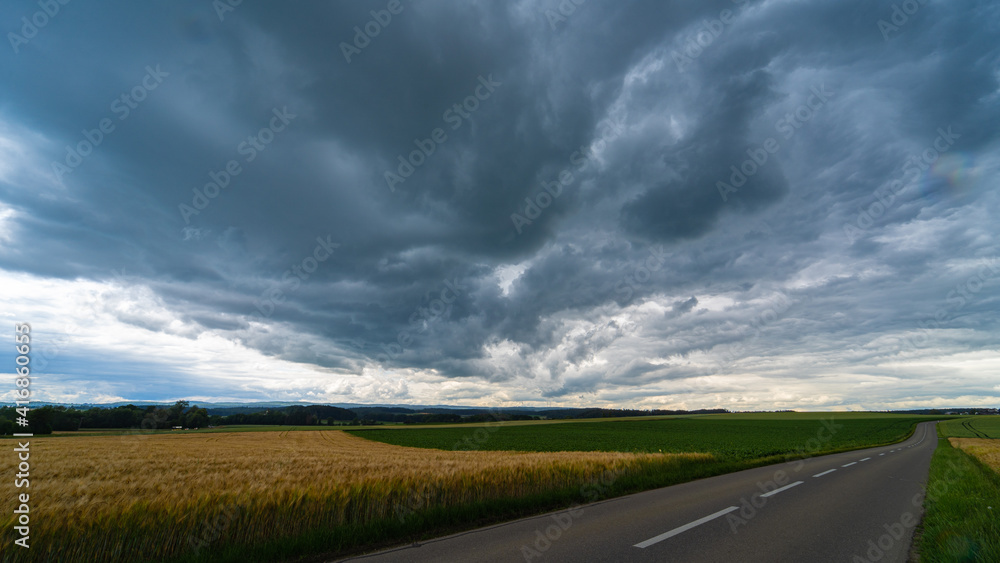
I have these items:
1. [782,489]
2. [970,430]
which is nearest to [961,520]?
[782,489]

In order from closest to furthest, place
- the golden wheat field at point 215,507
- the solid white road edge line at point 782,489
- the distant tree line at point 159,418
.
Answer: the golden wheat field at point 215,507, the solid white road edge line at point 782,489, the distant tree line at point 159,418

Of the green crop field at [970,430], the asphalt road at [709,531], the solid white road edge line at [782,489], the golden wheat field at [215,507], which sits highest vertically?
the golden wheat field at [215,507]

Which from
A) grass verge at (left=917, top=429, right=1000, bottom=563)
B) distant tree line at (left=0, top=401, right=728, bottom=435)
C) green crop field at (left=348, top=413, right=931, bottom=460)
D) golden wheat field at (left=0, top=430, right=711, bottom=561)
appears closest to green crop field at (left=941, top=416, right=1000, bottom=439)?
green crop field at (left=348, top=413, right=931, bottom=460)

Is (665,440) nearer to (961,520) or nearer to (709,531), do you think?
(961,520)

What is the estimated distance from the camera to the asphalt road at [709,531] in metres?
6.91

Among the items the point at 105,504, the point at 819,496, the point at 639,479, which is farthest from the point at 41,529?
the point at 819,496

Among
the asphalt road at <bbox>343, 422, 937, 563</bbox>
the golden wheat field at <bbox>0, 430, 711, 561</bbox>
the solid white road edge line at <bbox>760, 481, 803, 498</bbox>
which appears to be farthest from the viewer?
the solid white road edge line at <bbox>760, 481, 803, 498</bbox>

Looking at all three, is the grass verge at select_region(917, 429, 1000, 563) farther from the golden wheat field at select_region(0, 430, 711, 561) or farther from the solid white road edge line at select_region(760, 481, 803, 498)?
the golden wheat field at select_region(0, 430, 711, 561)

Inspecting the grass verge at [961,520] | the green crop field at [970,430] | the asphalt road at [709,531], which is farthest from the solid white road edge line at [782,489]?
the green crop field at [970,430]

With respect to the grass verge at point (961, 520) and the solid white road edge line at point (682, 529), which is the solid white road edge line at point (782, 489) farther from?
the grass verge at point (961, 520)

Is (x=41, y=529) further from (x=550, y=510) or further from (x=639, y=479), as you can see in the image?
(x=639, y=479)

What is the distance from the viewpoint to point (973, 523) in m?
7.97

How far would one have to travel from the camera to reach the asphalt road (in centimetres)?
691

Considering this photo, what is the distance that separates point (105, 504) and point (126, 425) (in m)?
112
